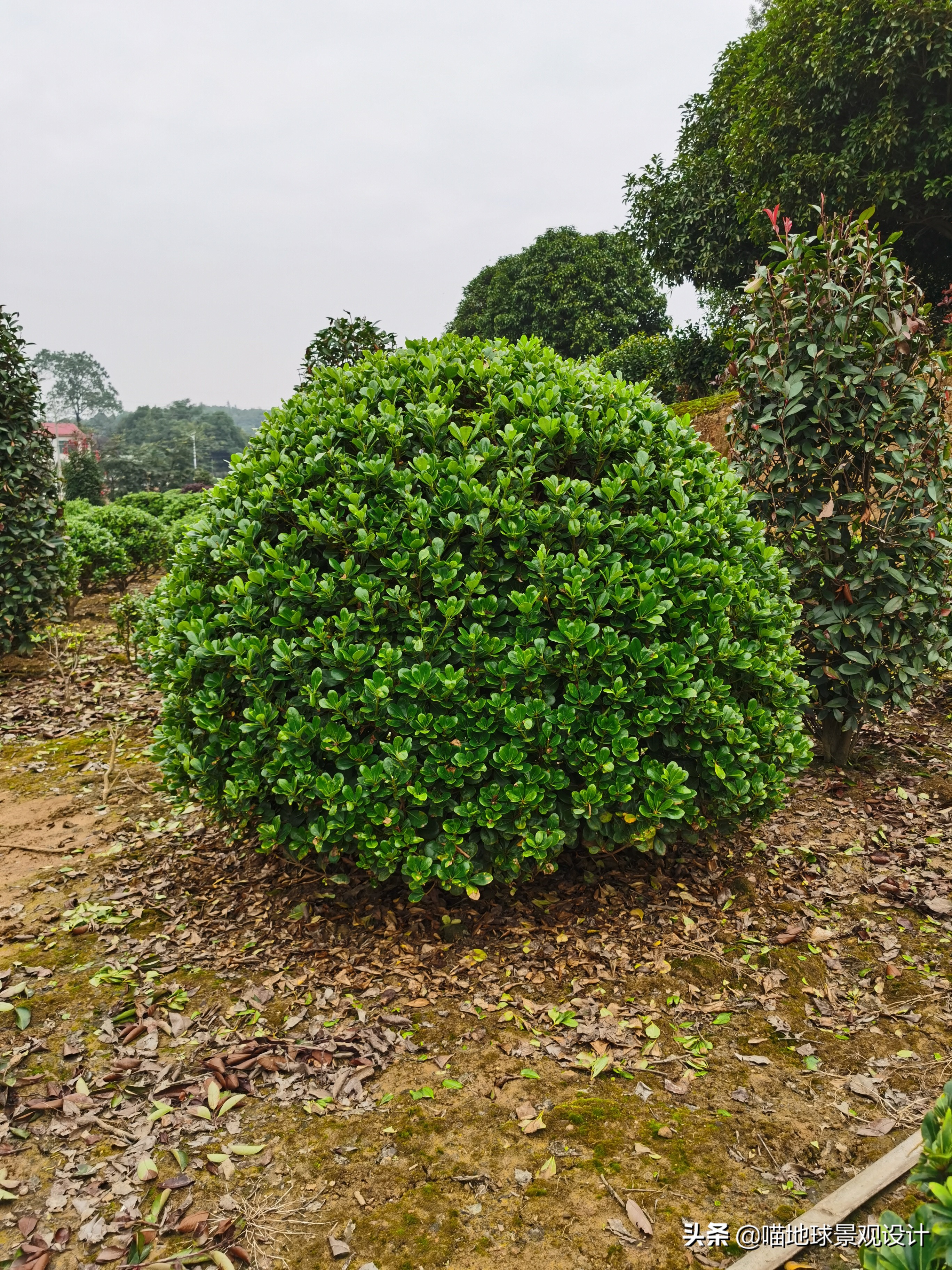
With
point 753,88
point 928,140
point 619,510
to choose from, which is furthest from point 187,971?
point 753,88

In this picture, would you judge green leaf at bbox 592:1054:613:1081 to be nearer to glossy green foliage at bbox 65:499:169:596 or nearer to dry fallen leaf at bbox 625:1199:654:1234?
dry fallen leaf at bbox 625:1199:654:1234

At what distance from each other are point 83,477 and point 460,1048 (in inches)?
1323

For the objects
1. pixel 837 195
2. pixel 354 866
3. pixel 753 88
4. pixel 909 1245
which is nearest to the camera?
pixel 909 1245

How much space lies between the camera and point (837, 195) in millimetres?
14062

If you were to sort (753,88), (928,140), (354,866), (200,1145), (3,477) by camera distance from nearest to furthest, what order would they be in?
(200,1145)
(354,866)
(3,477)
(928,140)
(753,88)

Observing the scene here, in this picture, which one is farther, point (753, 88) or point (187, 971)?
point (753, 88)

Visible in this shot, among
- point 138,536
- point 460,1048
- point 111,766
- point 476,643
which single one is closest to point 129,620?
point 111,766

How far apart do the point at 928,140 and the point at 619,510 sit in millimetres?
14133

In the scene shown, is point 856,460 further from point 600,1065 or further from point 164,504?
point 164,504

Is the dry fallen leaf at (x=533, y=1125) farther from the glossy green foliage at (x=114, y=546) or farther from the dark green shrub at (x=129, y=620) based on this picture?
the glossy green foliage at (x=114, y=546)

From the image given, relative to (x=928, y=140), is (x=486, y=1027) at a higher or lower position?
lower

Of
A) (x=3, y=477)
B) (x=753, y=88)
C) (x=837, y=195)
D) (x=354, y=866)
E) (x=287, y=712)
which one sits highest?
(x=753, y=88)

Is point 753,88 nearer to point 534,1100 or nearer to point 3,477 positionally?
point 3,477

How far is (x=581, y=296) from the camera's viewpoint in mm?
31922
